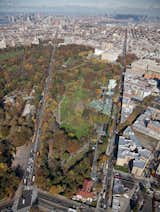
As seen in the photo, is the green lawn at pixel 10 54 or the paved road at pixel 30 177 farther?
the green lawn at pixel 10 54

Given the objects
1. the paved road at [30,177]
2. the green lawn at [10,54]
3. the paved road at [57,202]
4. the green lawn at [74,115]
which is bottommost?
the paved road at [57,202]

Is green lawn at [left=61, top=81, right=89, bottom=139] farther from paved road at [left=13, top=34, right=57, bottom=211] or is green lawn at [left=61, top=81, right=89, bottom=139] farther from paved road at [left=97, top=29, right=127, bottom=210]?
paved road at [left=97, top=29, right=127, bottom=210]

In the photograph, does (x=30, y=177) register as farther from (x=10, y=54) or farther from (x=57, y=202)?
(x=10, y=54)

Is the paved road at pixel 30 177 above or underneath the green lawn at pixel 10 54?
underneath

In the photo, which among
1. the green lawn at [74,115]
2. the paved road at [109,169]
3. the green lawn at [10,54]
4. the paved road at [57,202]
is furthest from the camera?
the green lawn at [10,54]

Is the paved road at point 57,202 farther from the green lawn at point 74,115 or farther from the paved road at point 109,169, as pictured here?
the green lawn at point 74,115

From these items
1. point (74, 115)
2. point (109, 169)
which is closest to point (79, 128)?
point (74, 115)

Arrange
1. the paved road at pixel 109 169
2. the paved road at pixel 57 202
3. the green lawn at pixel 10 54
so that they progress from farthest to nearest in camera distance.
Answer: the green lawn at pixel 10 54 < the paved road at pixel 109 169 < the paved road at pixel 57 202

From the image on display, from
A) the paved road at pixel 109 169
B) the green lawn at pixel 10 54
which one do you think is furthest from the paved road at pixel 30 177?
the green lawn at pixel 10 54

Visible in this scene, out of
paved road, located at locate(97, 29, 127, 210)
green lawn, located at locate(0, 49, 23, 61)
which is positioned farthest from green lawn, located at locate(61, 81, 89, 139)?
green lawn, located at locate(0, 49, 23, 61)
